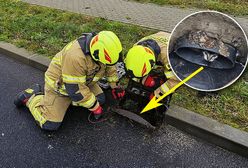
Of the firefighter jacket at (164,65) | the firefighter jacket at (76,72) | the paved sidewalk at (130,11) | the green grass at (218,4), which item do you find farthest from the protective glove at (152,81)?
the green grass at (218,4)

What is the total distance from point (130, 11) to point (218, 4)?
6.60ft

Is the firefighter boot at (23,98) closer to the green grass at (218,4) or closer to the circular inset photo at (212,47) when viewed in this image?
the circular inset photo at (212,47)

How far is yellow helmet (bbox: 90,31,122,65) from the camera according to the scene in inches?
106

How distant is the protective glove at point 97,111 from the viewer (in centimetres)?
330

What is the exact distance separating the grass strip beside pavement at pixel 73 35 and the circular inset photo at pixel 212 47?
1358mm

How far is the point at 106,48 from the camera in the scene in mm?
2703

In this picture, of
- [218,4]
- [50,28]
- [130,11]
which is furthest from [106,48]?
[218,4]

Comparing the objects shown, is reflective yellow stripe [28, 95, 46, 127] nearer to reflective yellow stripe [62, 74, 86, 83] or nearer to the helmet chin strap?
reflective yellow stripe [62, 74, 86, 83]

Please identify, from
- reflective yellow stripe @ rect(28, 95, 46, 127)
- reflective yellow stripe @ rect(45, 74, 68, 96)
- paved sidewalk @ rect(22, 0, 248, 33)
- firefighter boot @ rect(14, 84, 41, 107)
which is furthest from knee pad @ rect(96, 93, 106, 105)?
paved sidewalk @ rect(22, 0, 248, 33)

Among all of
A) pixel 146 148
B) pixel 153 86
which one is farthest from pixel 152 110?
pixel 146 148

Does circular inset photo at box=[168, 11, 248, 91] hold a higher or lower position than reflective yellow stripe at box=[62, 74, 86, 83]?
higher

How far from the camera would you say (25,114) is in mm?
3613

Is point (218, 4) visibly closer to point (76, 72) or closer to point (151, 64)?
point (151, 64)

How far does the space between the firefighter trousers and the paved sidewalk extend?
109 inches
